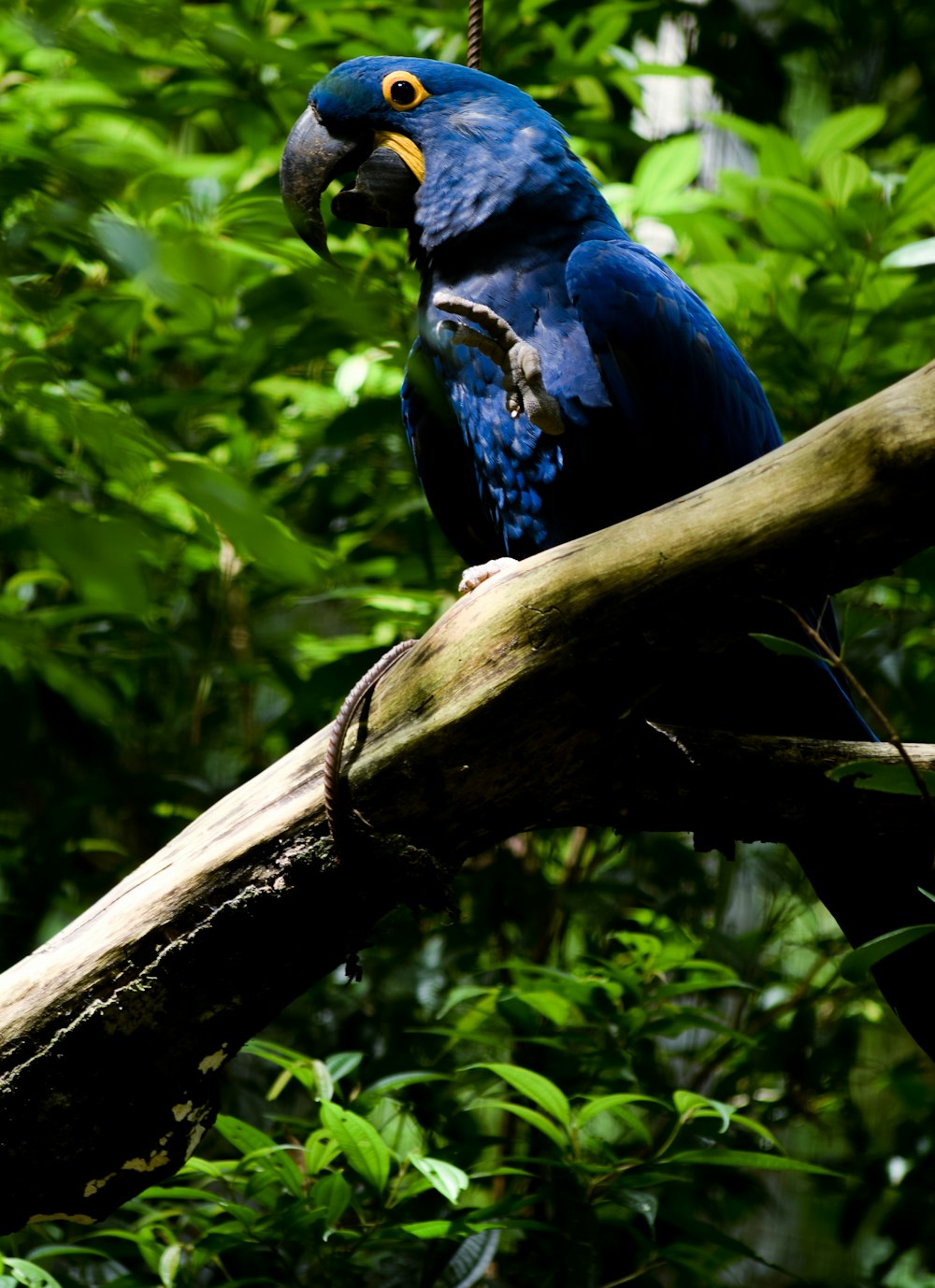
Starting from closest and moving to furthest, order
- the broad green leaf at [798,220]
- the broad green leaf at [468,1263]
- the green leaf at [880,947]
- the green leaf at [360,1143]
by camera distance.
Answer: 1. the green leaf at [880,947]
2. the green leaf at [360,1143]
3. the broad green leaf at [468,1263]
4. the broad green leaf at [798,220]

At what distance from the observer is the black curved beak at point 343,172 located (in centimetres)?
165

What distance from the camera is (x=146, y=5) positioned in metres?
0.61

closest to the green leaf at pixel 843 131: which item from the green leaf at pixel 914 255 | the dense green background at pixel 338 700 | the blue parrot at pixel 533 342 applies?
the dense green background at pixel 338 700

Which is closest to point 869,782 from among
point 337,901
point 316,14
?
point 337,901

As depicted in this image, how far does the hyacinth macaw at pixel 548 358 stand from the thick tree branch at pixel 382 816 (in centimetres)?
21

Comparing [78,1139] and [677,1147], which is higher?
[78,1139]

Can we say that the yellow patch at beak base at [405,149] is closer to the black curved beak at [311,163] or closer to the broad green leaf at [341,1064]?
the black curved beak at [311,163]

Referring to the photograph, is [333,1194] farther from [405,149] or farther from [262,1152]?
[405,149]

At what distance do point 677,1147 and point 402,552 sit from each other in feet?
3.81

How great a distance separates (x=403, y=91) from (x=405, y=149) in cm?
8

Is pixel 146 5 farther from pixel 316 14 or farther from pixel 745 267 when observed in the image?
pixel 316 14

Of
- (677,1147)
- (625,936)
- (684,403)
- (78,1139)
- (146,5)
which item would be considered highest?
(146,5)

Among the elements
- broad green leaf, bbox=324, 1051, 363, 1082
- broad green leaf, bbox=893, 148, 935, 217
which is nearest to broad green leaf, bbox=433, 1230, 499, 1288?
broad green leaf, bbox=324, 1051, 363, 1082

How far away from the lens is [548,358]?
144 cm
